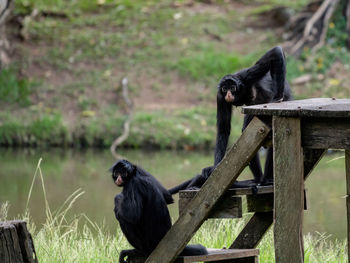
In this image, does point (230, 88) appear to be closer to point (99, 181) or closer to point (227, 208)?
point (227, 208)

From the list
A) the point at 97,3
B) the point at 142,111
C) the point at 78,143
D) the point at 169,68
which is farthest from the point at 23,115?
the point at 97,3

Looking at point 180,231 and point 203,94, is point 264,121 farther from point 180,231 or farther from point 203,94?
point 203,94

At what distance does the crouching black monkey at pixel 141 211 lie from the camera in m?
5.77

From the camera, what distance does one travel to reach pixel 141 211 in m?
5.82

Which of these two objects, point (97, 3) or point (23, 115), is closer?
point (23, 115)

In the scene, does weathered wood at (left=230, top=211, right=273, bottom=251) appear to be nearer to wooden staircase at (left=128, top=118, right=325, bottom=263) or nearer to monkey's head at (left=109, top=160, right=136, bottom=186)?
wooden staircase at (left=128, top=118, right=325, bottom=263)

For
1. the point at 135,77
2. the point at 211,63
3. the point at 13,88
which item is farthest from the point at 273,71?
the point at 13,88

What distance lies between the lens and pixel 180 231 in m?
5.48

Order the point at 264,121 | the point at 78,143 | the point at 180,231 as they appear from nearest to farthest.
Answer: the point at 264,121
the point at 180,231
the point at 78,143

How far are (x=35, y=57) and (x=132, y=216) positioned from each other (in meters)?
13.7

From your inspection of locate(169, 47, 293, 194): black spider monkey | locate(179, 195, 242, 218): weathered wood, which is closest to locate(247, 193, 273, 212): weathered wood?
locate(169, 47, 293, 194): black spider monkey

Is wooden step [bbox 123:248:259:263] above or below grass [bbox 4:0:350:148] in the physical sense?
below

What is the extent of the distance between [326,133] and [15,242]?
2.45 meters

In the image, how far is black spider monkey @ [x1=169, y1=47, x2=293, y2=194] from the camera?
6344 mm
